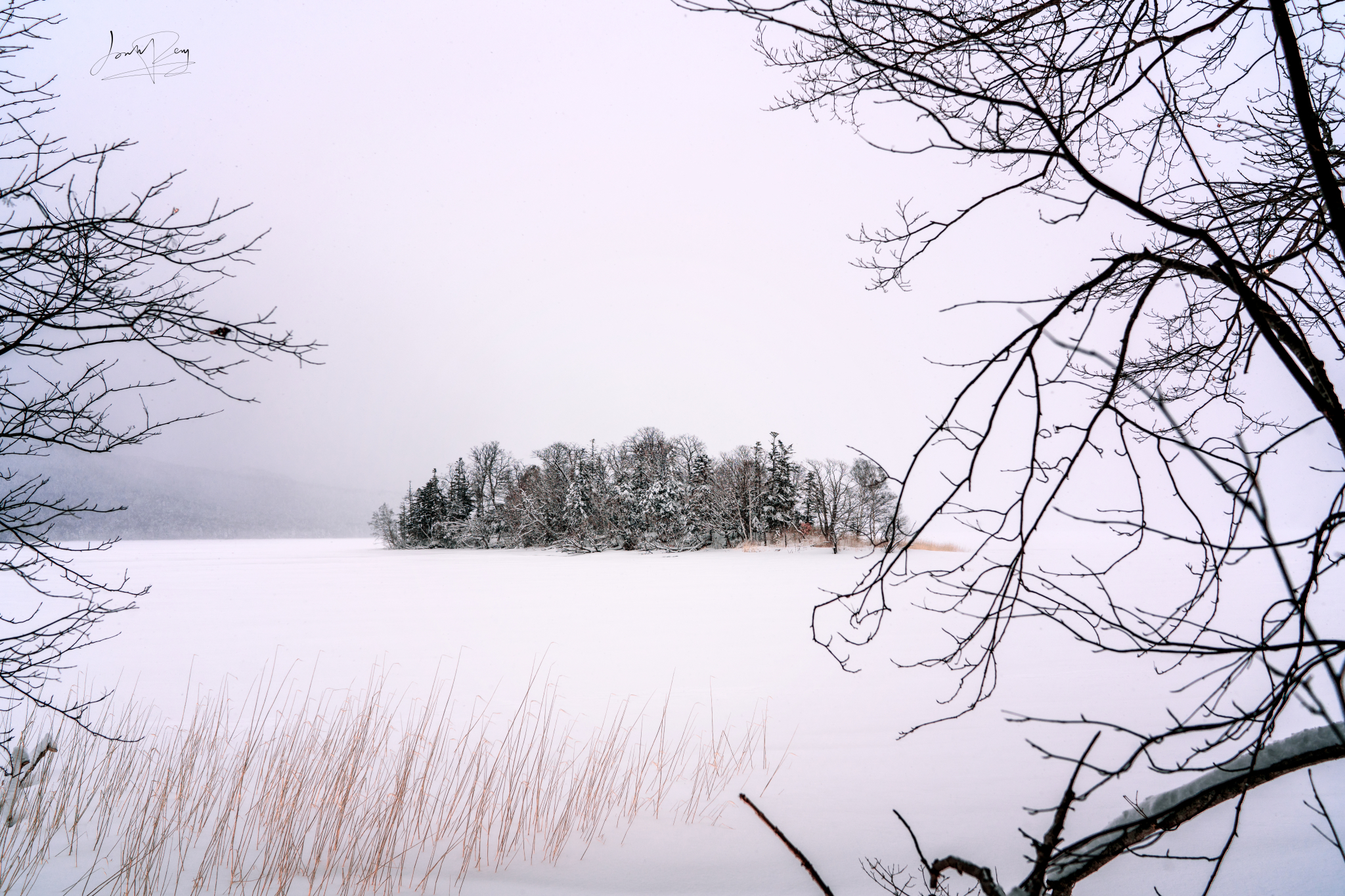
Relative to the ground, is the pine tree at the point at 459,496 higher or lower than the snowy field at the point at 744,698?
higher

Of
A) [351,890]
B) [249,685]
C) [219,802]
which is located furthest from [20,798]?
[249,685]

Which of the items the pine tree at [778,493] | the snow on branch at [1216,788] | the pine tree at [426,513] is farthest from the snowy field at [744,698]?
the pine tree at [426,513]

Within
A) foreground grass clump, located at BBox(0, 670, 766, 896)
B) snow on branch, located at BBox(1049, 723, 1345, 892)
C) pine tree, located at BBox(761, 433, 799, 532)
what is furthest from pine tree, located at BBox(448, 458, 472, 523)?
snow on branch, located at BBox(1049, 723, 1345, 892)

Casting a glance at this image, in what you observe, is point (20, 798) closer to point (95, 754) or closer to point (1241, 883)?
point (95, 754)

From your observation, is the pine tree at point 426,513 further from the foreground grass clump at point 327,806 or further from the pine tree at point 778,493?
the foreground grass clump at point 327,806

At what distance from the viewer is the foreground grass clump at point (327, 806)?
4.04 meters

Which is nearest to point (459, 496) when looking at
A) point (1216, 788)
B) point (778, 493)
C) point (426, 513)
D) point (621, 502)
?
point (426, 513)

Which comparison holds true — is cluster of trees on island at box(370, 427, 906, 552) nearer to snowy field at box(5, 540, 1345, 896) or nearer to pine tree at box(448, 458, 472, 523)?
pine tree at box(448, 458, 472, 523)

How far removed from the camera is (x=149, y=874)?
3889mm

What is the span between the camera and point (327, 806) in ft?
14.9

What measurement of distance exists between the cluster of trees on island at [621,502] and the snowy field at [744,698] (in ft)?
58.7

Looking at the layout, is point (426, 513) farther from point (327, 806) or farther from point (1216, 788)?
point (1216, 788)

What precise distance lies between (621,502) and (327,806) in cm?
3621

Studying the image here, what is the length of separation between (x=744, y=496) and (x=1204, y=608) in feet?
84.0
